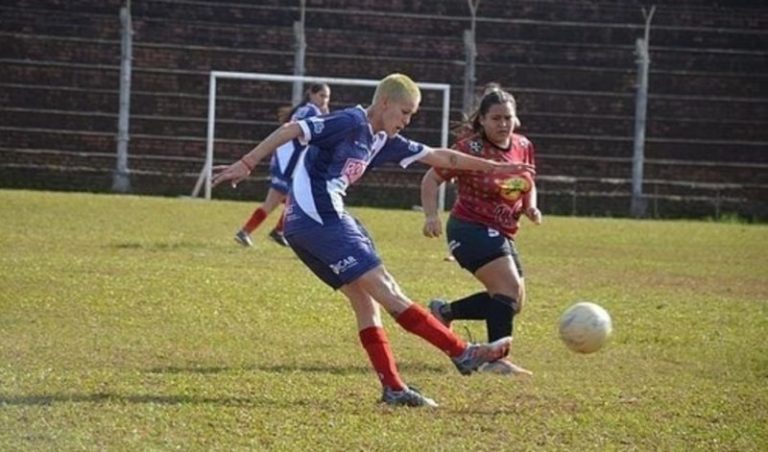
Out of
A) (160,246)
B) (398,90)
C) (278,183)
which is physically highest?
(398,90)

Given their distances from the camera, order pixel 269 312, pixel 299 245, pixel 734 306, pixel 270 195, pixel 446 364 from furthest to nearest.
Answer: pixel 270 195, pixel 734 306, pixel 269 312, pixel 446 364, pixel 299 245

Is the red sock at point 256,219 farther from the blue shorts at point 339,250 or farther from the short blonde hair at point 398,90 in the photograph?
the short blonde hair at point 398,90

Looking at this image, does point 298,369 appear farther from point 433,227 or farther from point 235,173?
point 235,173

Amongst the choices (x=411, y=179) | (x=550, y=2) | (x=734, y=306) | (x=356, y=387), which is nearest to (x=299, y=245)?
(x=356, y=387)

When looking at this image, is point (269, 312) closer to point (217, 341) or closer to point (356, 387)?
point (217, 341)

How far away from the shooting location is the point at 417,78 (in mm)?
31641

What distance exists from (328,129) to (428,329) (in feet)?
3.91

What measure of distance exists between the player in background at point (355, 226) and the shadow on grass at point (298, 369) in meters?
0.91

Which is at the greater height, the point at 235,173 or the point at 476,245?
the point at 235,173

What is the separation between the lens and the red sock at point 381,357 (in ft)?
28.1

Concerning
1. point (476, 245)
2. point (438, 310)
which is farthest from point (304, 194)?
point (438, 310)

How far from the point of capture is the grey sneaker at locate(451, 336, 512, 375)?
352 inches

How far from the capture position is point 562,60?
32281 millimetres

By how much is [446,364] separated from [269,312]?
2545 mm
